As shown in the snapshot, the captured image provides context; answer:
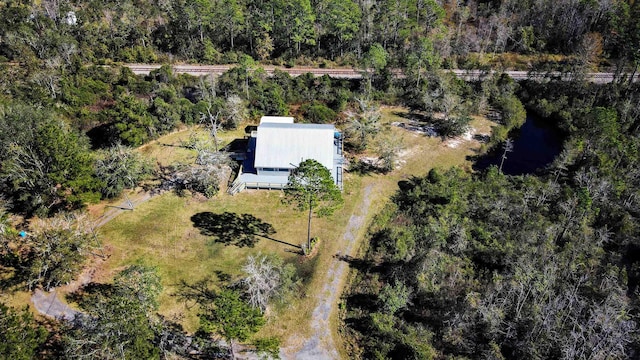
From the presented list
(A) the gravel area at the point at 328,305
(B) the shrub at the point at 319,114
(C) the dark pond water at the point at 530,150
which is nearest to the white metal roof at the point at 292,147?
(A) the gravel area at the point at 328,305

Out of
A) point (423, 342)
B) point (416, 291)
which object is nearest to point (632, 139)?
point (416, 291)

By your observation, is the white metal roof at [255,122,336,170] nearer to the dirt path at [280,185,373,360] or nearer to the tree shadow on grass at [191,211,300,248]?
the tree shadow on grass at [191,211,300,248]

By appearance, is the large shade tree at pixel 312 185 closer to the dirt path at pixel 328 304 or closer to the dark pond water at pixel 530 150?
the dirt path at pixel 328 304

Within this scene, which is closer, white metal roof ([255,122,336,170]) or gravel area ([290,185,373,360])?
gravel area ([290,185,373,360])

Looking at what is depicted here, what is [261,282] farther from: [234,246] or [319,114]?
[319,114]

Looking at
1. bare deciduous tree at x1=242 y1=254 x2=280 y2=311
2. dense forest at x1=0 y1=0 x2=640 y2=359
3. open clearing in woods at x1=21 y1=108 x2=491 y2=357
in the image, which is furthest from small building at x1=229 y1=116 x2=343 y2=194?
bare deciduous tree at x1=242 y1=254 x2=280 y2=311
